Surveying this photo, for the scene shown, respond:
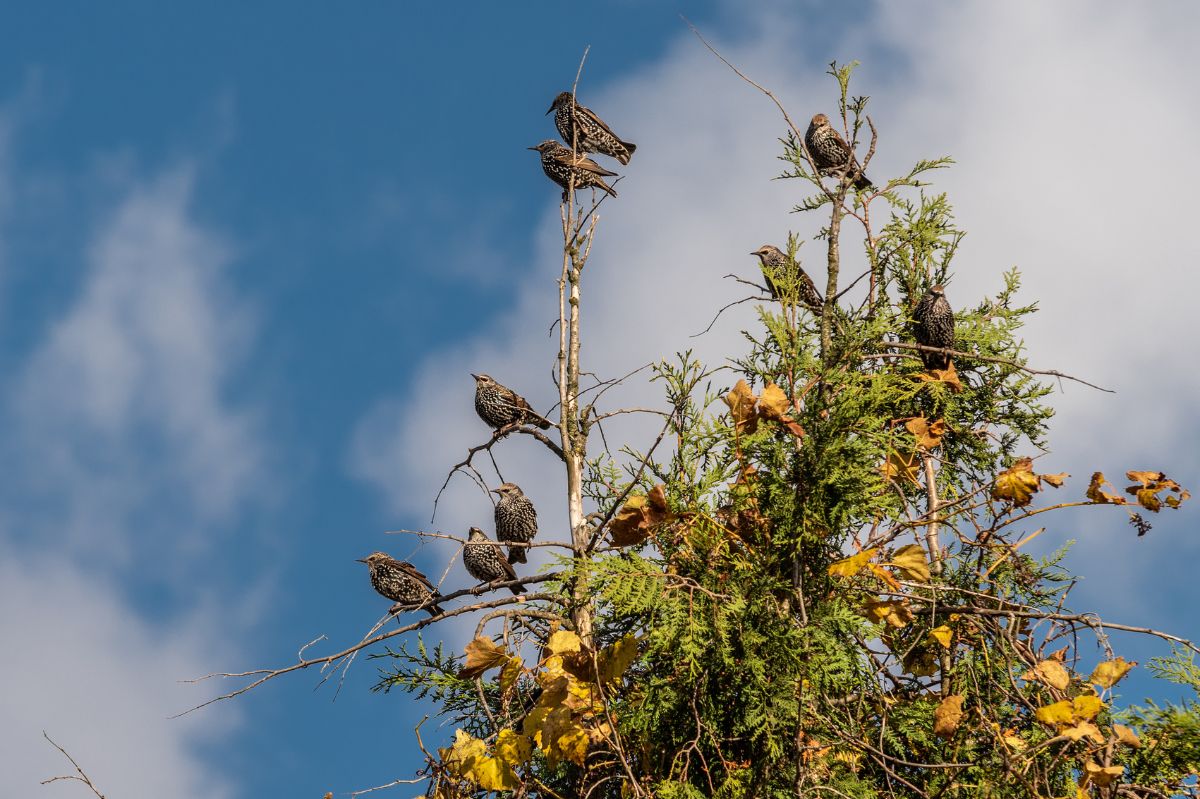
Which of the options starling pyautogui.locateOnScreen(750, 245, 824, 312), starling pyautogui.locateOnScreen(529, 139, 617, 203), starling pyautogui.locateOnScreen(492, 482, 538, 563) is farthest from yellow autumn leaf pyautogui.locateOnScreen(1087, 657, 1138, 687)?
starling pyautogui.locateOnScreen(492, 482, 538, 563)

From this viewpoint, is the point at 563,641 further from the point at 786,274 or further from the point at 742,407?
the point at 786,274

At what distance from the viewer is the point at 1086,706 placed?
4551mm

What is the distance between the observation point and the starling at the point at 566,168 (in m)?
8.33

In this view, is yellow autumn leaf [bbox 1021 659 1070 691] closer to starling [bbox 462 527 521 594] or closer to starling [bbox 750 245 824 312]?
starling [bbox 750 245 824 312]

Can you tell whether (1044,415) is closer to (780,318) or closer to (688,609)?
(780,318)

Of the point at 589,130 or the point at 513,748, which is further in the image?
the point at 589,130

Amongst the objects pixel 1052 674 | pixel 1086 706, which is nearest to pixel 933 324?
pixel 1052 674

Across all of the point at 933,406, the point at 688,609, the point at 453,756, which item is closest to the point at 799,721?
the point at 688,609

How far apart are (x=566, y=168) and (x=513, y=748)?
192 inches

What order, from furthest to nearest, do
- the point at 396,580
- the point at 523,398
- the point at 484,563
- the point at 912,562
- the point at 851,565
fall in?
the point at 396,580 → the point at 523,398 → the point at 484,563 → the point at 912,562 → the point at 851,565

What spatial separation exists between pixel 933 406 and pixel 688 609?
10.0 feet

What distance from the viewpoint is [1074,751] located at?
16.1 ft

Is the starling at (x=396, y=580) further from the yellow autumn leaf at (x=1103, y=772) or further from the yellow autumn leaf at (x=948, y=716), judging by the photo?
the yellow autumn leaf at (x=1103, y=772)

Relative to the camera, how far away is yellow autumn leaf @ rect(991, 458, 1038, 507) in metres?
5.24
